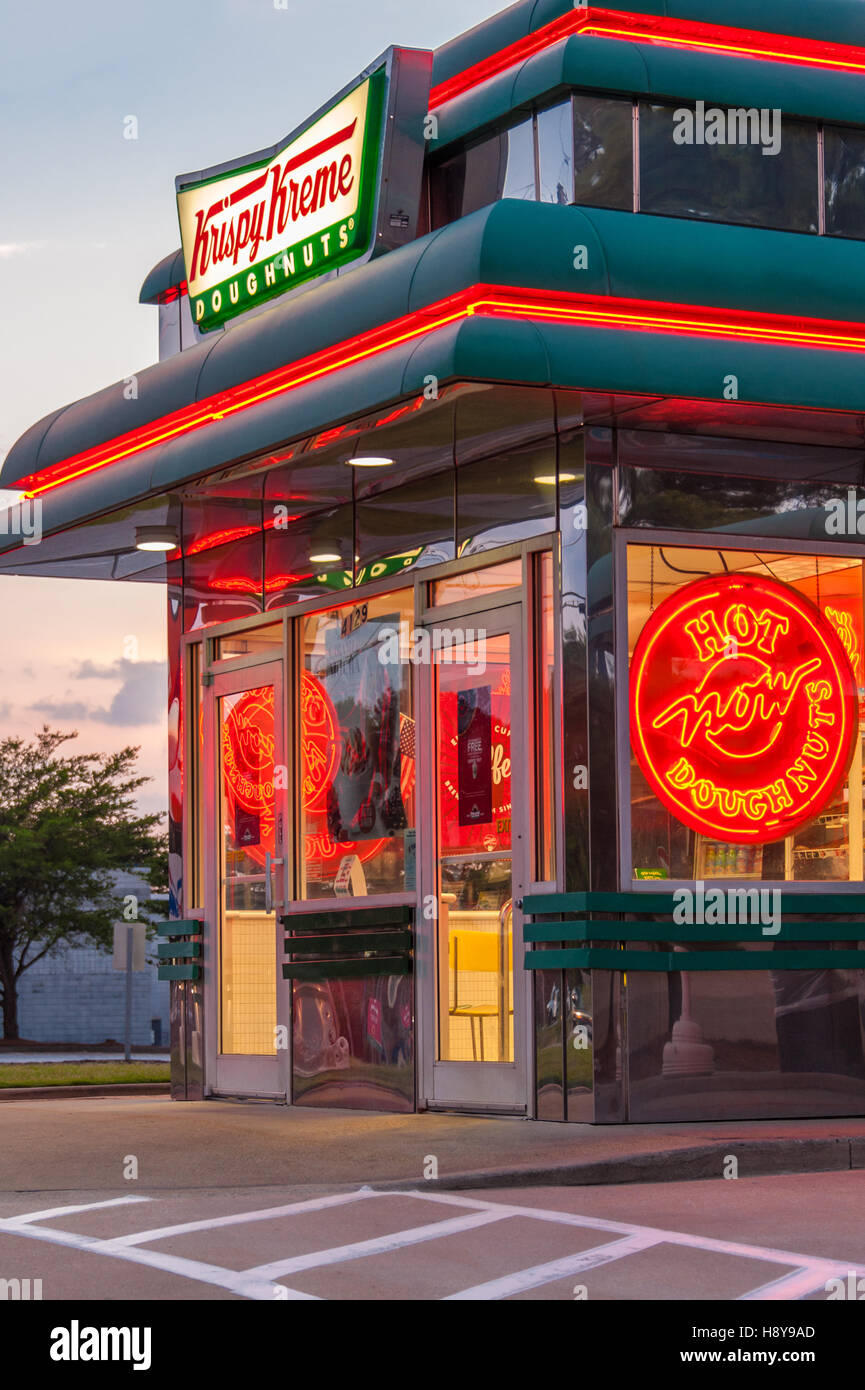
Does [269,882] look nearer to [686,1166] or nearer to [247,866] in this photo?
[247,866]

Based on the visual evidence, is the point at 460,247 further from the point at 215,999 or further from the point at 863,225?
the point at 215,999

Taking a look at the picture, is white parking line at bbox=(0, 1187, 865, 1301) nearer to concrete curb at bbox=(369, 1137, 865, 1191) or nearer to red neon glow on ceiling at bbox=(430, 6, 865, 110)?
concrete curb at bbox=(369, 1137, 865, 1191)

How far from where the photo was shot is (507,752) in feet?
37.8

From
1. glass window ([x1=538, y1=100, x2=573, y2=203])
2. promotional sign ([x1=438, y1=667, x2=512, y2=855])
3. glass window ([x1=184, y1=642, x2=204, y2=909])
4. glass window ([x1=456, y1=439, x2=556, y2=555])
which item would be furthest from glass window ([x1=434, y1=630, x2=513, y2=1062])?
glass window ([x1=184, y1=642, x2=204, y2=909])

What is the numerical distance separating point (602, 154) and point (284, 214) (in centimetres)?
251

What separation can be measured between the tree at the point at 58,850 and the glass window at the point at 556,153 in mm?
36338

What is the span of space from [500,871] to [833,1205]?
3.82m

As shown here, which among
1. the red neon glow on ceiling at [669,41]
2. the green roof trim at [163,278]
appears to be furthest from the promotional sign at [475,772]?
the green roof trim at [163,278]

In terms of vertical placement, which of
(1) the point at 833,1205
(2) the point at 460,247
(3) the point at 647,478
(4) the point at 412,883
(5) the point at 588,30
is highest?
(5) the point at 588,30

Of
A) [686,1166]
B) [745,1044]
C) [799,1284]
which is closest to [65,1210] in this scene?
[686,1166]

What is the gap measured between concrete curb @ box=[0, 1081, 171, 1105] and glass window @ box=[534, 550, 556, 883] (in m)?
8.27
